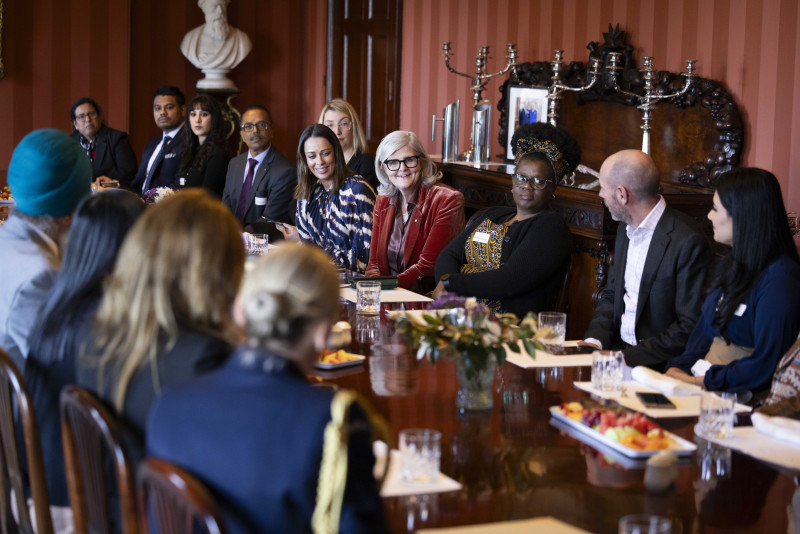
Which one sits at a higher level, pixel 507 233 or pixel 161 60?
pixel 161 60

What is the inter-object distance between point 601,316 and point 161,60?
764cm

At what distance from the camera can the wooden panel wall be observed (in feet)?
16.6

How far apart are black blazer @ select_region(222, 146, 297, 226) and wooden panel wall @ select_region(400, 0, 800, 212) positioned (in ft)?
7.03

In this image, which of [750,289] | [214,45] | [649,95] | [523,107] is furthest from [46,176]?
[214,45]

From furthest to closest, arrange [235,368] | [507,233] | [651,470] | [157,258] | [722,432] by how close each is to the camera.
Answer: [507,233] < [722,432] < [651,470] < [157,258] < [235,368]

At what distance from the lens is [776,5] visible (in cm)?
511

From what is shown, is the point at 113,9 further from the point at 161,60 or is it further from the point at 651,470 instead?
the point at 651,470

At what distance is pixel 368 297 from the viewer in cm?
354

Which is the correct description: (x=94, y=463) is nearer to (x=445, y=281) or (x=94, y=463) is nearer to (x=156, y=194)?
(x=445, y=281)

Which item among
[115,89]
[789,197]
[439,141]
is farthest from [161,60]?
[789,197]

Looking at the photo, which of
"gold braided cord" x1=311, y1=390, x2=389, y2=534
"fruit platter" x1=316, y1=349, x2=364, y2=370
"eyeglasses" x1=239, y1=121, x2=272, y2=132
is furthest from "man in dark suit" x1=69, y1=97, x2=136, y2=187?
"gold braided cord" x1=311, y1=390, x2=389, y2=534

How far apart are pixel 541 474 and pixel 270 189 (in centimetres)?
461

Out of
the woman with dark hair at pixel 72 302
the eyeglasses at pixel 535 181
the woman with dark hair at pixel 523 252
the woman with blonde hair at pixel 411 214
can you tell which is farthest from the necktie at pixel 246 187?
the woman with dark hair at pixel 72 302

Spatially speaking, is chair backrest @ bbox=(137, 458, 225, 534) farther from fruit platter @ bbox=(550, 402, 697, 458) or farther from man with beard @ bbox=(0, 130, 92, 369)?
man with beard @ bbox=(0, 130, 92, 369)
